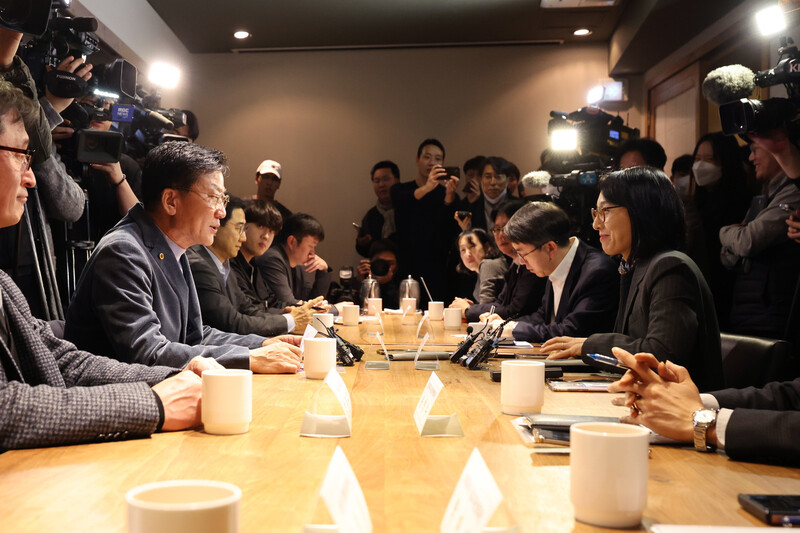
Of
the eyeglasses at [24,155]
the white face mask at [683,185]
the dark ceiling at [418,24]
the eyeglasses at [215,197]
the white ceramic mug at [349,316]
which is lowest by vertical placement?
the white ceramic mug at [349,316]

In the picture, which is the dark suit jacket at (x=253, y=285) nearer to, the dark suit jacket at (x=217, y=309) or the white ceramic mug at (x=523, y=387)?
the dark suit jacket at (x=217, y=309)

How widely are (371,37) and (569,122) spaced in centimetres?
348

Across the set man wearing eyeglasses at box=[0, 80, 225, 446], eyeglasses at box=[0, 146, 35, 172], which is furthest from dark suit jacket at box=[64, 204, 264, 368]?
eyeglasses at box=[0, 146, 35, 172]

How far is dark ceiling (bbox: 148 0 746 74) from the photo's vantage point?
5.97 metres

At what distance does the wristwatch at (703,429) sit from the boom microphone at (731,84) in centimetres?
225

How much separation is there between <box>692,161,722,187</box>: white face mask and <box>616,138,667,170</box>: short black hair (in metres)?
0.31

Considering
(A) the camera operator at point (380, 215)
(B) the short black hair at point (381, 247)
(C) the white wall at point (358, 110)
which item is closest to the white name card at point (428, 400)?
(B) the short black hair at point (381, 247)

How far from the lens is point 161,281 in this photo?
2.28m

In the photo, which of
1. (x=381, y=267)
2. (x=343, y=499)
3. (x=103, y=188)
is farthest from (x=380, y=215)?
(x=343, y=499)

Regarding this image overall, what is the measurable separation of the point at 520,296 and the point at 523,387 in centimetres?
267

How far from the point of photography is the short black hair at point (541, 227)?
11.3ft

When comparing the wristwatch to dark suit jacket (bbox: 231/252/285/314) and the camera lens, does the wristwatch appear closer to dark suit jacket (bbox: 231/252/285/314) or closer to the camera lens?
dark suit jacket (bbox: 231/252/285/314)

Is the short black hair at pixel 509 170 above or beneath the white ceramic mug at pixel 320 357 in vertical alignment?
above

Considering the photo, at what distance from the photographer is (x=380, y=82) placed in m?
7.69
